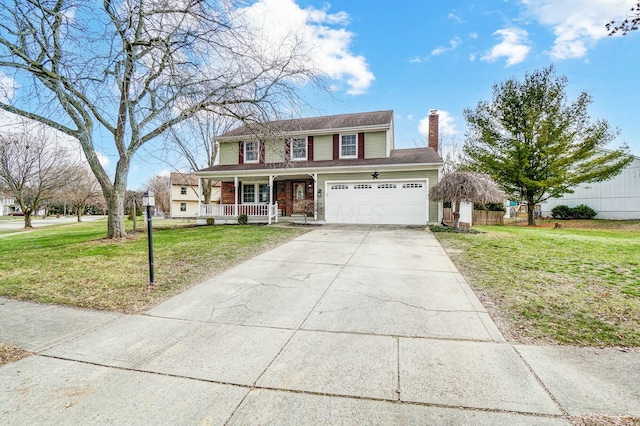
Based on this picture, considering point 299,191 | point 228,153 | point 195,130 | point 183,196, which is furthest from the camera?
point 183,196

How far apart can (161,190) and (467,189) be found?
143 feet

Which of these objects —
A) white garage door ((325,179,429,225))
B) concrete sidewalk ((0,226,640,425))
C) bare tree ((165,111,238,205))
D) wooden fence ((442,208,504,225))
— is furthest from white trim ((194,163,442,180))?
concrete sidewalk ((0,226,640,425))

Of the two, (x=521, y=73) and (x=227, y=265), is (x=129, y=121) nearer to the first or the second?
(x=227, y=265)

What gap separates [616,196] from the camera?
1992cm

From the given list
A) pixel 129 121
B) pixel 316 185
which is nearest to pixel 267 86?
pixel 129 121

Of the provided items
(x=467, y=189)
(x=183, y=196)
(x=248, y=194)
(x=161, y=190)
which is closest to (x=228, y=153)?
(x=248, y=194)

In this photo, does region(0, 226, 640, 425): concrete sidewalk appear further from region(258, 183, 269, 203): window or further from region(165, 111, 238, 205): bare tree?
region(258, 183, 269, 203): window

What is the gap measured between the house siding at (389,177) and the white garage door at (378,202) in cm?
21

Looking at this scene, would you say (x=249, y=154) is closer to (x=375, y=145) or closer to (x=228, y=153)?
(x=228, y=153)

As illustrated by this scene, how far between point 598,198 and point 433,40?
1812 cm

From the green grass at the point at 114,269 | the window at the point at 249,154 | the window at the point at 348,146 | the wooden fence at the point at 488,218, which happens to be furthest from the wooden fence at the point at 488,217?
the green grass at the point at 114,269

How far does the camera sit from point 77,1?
6.84m

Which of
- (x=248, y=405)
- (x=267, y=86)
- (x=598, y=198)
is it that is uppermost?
(x=267, y=86)

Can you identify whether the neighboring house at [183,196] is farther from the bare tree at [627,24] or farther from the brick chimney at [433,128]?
the bare tree at [627,24]
